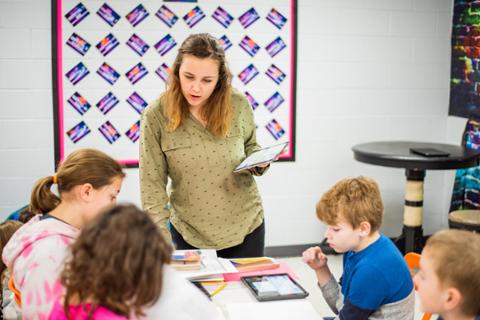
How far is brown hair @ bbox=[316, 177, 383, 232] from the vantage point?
1864 millimetres

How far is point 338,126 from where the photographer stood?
4.30 metres

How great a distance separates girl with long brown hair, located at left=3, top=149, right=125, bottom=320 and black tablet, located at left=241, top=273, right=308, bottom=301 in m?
0.57

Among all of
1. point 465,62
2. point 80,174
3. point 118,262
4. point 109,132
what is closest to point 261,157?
point 80,174

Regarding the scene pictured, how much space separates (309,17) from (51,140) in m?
1.96

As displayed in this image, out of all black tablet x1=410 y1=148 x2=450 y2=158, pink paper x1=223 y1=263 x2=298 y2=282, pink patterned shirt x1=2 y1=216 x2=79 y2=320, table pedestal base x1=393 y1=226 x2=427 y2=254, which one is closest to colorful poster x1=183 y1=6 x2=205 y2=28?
black tablet x1=410 y1=148 x2=450 y2=158

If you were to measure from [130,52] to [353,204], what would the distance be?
242 centimetres

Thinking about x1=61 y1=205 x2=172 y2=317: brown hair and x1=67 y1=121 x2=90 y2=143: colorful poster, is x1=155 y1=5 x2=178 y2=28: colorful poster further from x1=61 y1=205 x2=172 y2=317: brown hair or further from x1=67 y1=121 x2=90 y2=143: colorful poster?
x1=61 y1=205 x2=172 y2=317: brown hair

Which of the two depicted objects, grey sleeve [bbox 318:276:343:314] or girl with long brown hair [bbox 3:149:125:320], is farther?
grey sleeve [bbox 318:276:343:314]

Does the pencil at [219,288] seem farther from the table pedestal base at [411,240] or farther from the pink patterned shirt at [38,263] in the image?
the table pedestal base at [411,240]

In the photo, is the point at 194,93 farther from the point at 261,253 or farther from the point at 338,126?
the point at 338,126

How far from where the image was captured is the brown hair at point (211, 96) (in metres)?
2.15

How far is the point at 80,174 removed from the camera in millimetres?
1601

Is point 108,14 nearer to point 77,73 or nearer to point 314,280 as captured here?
point 77,73

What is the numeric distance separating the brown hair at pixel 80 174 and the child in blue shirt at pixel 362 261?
2.31 ft
